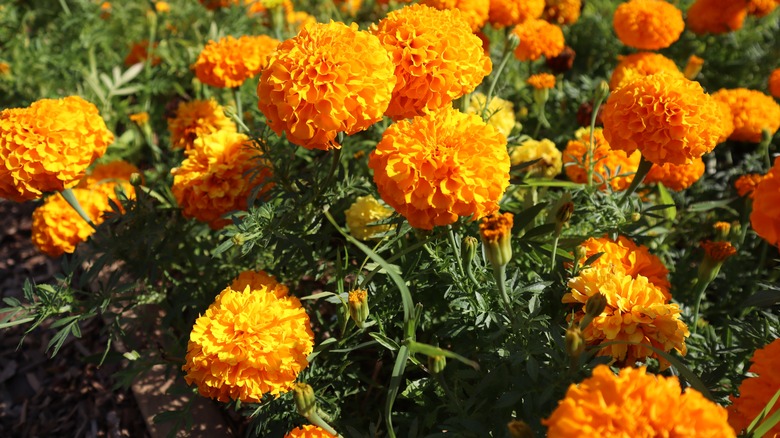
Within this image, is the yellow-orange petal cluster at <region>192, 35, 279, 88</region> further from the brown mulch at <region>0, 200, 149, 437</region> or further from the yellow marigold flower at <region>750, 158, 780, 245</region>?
the yellow marigold flower at <region>750, 158, 780, 245</region>

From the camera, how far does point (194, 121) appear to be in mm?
2572

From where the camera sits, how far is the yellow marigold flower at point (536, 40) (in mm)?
2744

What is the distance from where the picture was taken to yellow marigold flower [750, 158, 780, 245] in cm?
119

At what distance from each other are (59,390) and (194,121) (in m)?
1.32

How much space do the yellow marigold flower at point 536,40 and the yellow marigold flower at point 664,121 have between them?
1090 mm

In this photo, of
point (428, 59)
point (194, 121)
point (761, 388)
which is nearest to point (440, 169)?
point (428, 59)

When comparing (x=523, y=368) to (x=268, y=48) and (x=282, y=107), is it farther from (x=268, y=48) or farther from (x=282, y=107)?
(x=268, y=48)

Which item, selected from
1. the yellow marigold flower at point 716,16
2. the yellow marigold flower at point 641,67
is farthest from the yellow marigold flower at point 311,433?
the yellow marigold flower at point 716,16

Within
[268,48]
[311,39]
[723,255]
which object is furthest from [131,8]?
[723,255]

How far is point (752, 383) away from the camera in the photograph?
1.29m

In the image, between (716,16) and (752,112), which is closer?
(752,112)

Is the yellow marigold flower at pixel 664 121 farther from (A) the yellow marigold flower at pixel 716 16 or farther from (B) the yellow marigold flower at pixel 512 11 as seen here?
(A) the yellow marigold flower at pixel 716 16

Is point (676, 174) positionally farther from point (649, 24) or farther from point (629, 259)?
point (649, 24)

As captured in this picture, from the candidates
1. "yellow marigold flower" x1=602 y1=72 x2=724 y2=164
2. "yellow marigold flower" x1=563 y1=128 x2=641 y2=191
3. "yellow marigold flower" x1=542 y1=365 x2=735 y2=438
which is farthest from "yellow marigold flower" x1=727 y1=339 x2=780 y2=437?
"yellow marigold flower" x1=563 y1=128 x2=641 y2=191
